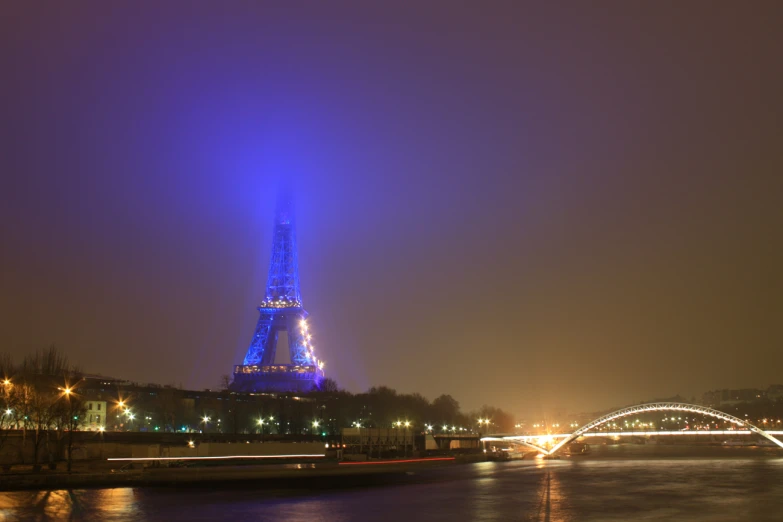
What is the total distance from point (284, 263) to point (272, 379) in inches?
1139

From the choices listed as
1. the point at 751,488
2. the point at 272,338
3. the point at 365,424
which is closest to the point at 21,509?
the point at 751,488

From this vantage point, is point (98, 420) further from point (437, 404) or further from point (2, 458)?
point (437, 404)

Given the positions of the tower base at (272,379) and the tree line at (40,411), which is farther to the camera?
the tower base at (272,379)

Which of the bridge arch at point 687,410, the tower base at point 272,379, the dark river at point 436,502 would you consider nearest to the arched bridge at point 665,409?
the bridge arch at point 687,410

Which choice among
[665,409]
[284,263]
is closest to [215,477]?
[665,409]

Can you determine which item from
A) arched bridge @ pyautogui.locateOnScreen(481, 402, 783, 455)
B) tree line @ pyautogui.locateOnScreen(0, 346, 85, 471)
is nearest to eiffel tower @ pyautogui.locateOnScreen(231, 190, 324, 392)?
arched bridge @ pyautogui.locateOnScreen(481, 402, 783, 455)

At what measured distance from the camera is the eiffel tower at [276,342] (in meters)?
150

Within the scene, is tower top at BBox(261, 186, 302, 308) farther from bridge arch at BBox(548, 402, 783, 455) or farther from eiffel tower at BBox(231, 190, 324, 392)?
bridge arch at BBox(548, 402, 783, 455)

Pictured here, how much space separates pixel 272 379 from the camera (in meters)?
150

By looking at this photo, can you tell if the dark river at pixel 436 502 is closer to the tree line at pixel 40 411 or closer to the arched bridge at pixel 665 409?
the tree line at pixel 40 411

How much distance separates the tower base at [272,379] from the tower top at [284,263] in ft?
44.5

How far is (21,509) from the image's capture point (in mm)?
35062

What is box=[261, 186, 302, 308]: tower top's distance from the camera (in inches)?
6280

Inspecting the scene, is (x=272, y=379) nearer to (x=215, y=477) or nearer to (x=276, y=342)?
(x=276, y=342)
